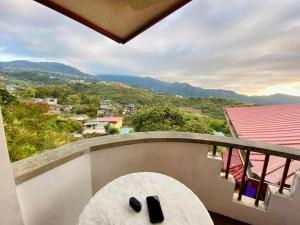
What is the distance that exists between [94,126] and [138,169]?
Answer: 1.50 metres

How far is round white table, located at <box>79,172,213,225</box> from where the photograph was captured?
3.30ft

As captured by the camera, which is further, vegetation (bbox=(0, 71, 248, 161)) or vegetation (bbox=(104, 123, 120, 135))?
vegetation (bbox=(104, 123, 120, 135))

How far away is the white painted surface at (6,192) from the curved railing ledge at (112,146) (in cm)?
15

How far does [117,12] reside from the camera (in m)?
1.20

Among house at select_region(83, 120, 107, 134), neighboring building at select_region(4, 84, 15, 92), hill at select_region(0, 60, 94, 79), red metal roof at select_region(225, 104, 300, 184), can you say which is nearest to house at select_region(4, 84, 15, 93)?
neighboring building at select_region(4, 84, 15, 92)

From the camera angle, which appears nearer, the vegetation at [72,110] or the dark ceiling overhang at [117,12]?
the dark ceiling overhang at [117,12]

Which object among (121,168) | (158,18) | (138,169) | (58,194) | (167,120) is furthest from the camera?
(167,120)

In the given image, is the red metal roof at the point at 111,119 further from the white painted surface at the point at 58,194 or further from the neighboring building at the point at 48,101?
the white painted surface at the point at 58,194

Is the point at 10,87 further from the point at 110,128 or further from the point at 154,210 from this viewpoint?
the point at 154,210

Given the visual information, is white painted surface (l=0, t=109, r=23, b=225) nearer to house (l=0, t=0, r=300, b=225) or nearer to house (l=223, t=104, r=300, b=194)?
house (l=0, t=0, r=300, b=225)

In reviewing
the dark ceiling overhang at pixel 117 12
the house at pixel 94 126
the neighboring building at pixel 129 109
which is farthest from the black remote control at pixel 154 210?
the neighboring building at pixel 129 109

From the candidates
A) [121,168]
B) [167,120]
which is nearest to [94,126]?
[121,168]

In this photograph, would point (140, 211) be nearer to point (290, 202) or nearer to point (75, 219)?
point (75, 219)

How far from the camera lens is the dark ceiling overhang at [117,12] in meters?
1.08
